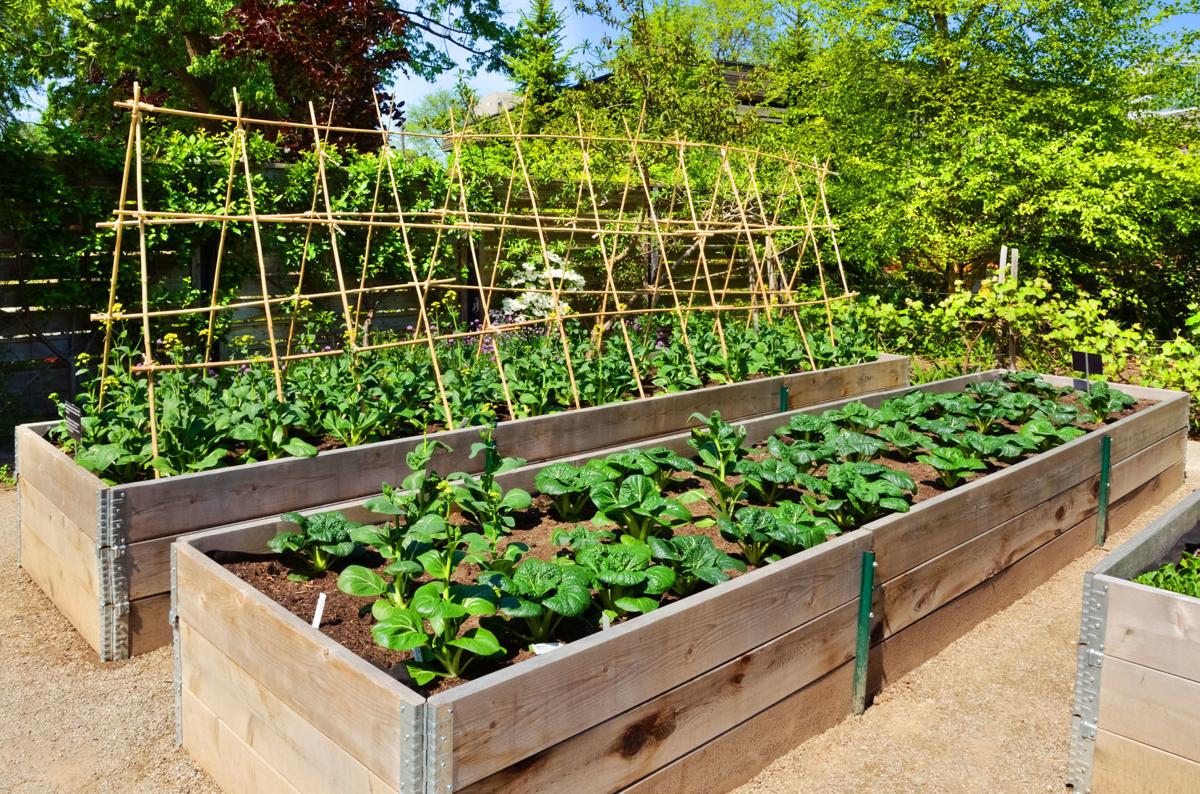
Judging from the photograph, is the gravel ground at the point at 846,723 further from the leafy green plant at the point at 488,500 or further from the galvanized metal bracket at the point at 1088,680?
the leafy green plant at the point at 488,500

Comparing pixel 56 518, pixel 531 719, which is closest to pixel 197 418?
pixel 56 518

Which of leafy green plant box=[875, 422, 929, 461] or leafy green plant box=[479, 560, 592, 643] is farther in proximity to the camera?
leafy green plant box=[875, 422, 929, 461]

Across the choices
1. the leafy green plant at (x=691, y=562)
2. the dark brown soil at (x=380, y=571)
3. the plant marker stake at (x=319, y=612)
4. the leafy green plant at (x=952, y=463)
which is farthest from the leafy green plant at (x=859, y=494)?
the plant marker stake at (x=319, y=612)

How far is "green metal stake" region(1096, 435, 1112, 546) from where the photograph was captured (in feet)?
14.6

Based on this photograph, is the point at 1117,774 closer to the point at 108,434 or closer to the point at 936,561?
the point at 936,561

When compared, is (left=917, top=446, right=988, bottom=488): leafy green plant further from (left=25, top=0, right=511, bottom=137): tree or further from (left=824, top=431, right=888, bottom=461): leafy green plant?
(left=25, top=0, right=511, bottom=137): tree

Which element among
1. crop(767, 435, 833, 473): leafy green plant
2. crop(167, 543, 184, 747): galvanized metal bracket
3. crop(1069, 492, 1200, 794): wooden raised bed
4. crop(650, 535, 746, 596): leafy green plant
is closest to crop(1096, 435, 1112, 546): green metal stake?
crop(767, 435, 833, 473): leafy green plant

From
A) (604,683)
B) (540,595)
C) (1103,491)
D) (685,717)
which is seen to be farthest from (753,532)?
A: (1103,491)

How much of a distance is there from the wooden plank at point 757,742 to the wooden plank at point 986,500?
→ 42 centimetres

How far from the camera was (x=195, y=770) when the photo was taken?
8.84 feet

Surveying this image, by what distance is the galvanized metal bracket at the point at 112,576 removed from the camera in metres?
3.23

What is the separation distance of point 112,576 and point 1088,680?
121 inches

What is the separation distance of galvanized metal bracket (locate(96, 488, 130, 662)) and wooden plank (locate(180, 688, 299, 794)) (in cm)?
72

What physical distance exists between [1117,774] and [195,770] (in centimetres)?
252
